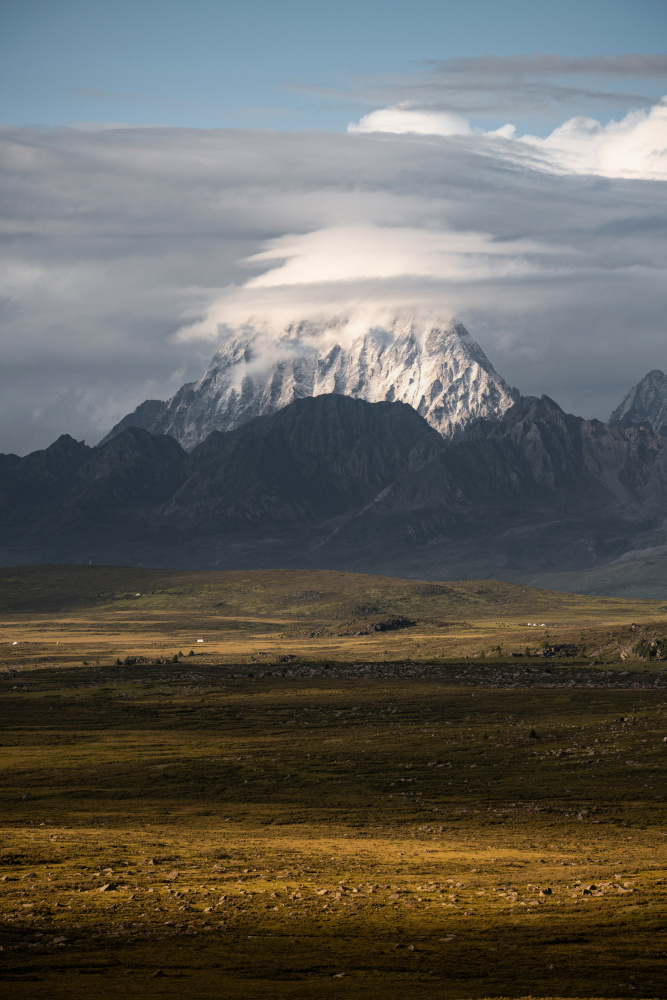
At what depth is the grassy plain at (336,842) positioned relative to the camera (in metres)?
32.4

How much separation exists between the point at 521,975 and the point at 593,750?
188ft

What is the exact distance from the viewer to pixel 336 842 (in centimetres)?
5669

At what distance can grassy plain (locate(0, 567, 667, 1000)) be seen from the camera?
106 ft

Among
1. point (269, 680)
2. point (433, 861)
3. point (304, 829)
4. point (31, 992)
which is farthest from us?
point (269, 680)

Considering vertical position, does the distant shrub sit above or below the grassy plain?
below

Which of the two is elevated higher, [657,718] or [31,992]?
[31,992]

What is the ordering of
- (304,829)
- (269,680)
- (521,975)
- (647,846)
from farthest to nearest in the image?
(269,680) → (304,829) → (647,846) → (521,975)

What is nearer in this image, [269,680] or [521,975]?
[521,975]

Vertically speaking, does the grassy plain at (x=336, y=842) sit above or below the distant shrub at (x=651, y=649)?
above

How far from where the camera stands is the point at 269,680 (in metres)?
150

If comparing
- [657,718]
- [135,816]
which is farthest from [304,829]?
[657,718]

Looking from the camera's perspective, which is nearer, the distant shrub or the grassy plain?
the grassy plain

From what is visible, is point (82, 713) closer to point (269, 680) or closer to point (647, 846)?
point (269, 680)

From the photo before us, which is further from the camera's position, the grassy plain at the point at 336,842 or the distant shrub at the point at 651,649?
the distant shrub at the point at 651,649
